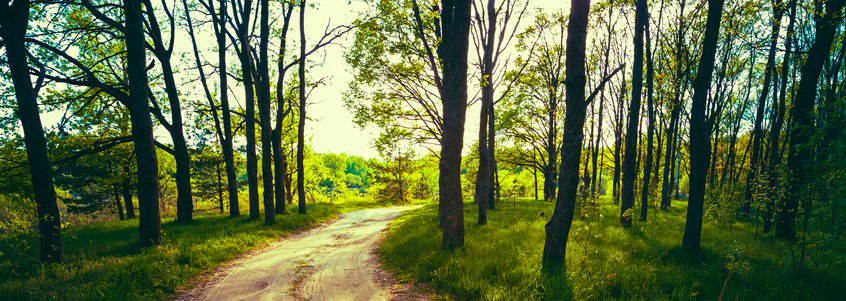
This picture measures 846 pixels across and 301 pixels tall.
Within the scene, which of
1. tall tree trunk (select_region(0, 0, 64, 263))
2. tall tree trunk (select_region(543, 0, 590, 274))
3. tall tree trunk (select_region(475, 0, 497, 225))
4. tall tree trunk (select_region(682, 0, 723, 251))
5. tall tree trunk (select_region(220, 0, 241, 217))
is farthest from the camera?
tall tree trunk (select_region(220, 0, 241, 217))

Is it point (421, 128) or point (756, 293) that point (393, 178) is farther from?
point (756, 293)

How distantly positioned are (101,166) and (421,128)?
82.5 feet

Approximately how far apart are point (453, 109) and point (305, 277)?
15.6 ft

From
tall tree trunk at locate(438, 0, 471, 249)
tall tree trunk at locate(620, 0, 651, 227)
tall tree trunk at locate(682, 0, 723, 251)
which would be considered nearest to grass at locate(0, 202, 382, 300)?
tall tree trunk at locate(438, 0, 471, 249)

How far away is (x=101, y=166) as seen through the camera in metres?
22.0

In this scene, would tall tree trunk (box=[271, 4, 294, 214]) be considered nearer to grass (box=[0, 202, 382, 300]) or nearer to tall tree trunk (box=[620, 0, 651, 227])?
grass (box=[0, 202, 382, 300])

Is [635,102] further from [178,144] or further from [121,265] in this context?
[178,144]

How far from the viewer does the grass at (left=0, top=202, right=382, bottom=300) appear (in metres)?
4.54

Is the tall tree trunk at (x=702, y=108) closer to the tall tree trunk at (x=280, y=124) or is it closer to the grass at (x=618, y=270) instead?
the grass at (x=618, y=270)

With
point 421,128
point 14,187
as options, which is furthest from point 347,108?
point 14,187

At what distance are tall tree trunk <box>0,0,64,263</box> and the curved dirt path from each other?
347 centimetres

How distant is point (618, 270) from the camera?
5.00 m

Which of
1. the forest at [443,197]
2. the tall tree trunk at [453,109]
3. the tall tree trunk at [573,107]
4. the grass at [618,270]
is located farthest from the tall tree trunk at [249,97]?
the tall tree trunk at [573,107]

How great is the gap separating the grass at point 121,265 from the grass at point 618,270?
405 centimetres
